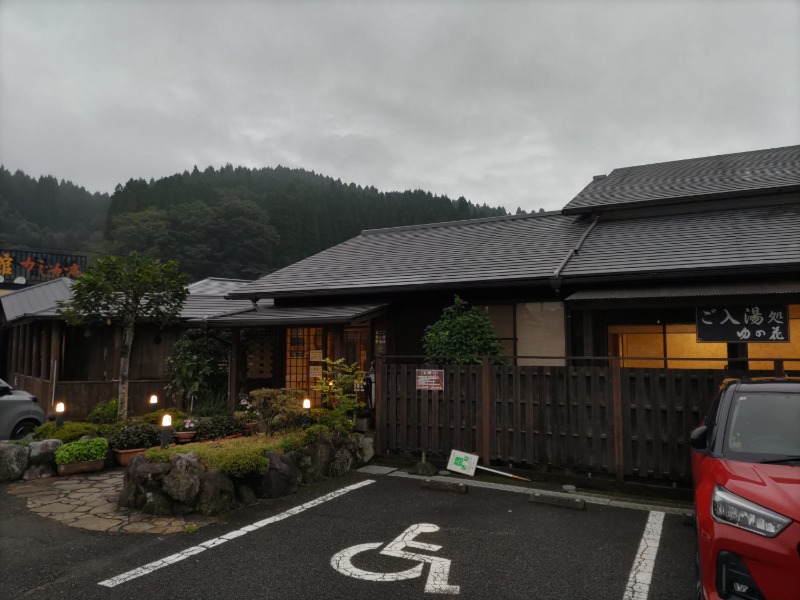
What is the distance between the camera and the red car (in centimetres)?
280

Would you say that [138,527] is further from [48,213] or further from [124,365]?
[48,213]

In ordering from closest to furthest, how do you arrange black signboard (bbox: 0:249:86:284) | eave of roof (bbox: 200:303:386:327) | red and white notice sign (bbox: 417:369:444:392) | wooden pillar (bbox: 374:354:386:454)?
red and white notice sign (bbox: 417:369:444:392) → wooden pillar (bbox: 374:354:386:454) → eave of roof (bbox: 200:303:386:327) → black signboard (bbox: 0:249:86:284)

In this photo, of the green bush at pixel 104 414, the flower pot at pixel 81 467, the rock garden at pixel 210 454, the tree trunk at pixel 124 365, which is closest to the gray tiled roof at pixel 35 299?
the green bush at pixel 104 414

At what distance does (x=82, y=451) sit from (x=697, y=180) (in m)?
14.3

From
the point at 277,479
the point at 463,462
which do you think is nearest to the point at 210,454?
the point at 277,479

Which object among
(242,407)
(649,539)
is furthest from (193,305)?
(649,539)

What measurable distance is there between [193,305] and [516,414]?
36.8 feet

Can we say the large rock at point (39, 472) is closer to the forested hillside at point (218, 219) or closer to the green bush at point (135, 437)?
the green bush at point (135, 437)

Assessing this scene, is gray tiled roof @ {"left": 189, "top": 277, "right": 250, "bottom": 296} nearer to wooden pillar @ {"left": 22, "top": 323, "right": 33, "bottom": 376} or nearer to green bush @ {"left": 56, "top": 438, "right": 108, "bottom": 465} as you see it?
wooden pillar @ {"left": 22, "top": 323, "right": 33, "bottom": 376}

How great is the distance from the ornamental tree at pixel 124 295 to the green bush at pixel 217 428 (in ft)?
8.03

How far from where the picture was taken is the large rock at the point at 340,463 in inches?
303

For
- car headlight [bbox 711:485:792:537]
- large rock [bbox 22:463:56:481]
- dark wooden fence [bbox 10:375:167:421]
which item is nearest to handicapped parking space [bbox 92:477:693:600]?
car headlight [bbox 711:485:792:537]

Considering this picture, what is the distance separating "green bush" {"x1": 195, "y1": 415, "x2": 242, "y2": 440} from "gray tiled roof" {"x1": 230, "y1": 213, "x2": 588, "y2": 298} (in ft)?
11.4

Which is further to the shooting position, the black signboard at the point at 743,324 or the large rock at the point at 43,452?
the large rock at the point at 43,452
